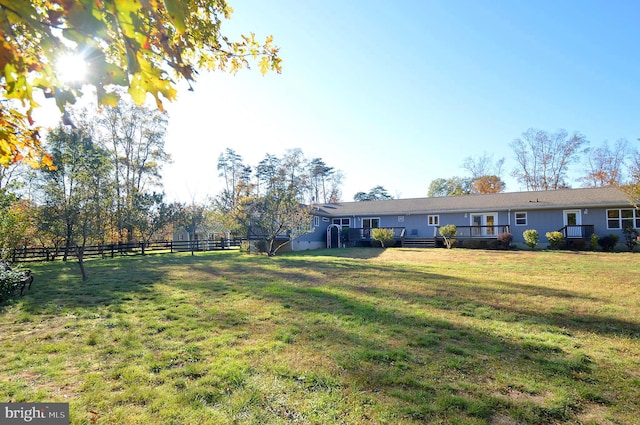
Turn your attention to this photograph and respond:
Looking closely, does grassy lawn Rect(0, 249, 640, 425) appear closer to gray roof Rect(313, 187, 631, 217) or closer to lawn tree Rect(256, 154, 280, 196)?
gray roof Rect(313, 187, 631, 217)

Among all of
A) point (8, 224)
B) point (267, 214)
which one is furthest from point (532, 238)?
point (8, 224)

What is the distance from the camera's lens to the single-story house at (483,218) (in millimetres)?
19438

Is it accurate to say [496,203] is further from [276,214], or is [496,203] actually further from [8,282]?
[8,282]

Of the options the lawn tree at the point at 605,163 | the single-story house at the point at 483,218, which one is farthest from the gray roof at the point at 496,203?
the lawn tree at the point at 605,163

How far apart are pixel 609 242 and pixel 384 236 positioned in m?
13.2

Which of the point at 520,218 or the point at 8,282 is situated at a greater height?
the point at 520,218

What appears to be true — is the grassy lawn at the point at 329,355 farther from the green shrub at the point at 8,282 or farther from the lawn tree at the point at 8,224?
the lawn tree at the point at 8,224

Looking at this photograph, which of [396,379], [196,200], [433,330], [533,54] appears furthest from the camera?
[196,200]

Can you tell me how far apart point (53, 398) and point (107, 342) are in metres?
1.61

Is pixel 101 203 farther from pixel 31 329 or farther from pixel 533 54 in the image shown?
pixel 533 54

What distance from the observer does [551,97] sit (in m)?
18.4

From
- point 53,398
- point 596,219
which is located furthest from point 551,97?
point 53,398

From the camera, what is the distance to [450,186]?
1842 inches

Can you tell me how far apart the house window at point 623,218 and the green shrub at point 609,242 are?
141 centimetres
